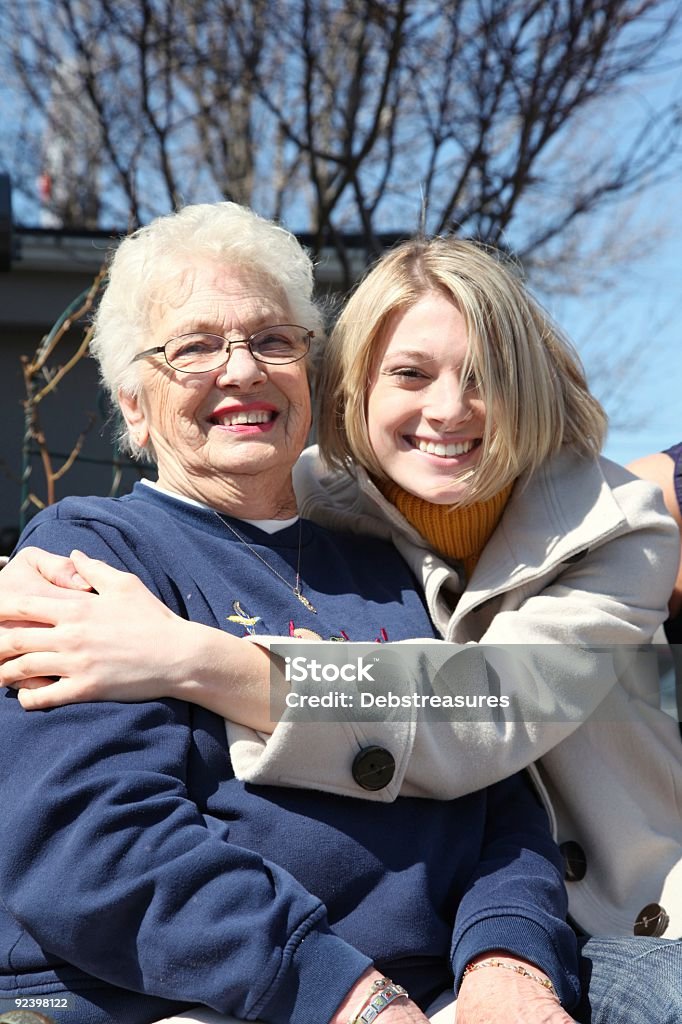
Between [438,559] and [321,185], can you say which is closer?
[438,559]

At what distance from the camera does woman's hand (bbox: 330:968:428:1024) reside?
179cm

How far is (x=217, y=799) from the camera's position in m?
2.00

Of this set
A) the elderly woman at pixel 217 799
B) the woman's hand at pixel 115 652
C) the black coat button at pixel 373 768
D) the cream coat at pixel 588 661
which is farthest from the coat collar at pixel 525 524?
the woman's hand at pixel 115 652

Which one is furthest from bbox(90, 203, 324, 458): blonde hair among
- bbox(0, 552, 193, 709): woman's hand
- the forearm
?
the forearm

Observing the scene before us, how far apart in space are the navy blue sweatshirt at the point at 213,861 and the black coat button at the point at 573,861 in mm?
143

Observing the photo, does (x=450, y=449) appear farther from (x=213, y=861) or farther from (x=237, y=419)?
(x=213, y=861)

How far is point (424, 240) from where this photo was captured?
262 cm

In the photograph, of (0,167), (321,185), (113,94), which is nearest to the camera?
(321,185)

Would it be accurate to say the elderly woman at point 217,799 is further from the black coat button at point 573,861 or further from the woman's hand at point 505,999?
the black coat button at point 573,861

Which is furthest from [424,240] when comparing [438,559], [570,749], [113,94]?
[113,94]

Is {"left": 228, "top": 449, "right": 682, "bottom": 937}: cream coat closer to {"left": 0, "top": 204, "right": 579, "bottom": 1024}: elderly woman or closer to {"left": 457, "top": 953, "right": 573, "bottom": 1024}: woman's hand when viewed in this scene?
{"left": 0, "top": 204, "right": 579, "bottom": 1024}: elderly woman

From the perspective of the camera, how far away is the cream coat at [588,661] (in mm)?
2246

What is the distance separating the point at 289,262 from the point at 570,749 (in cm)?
127

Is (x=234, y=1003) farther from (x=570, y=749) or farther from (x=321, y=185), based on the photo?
(x=321, y=185)
